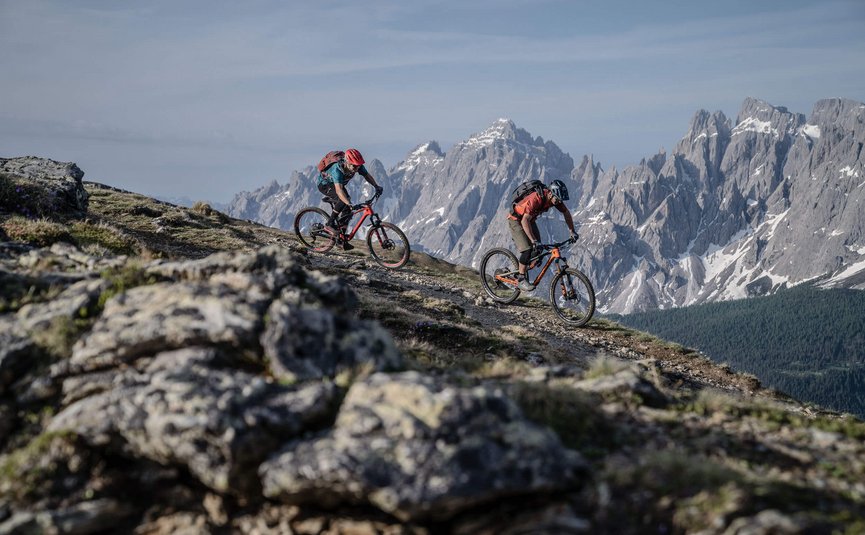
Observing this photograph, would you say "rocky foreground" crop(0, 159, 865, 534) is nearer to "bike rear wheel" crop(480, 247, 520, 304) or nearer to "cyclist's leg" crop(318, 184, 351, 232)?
"bike rear wheel" crop(480, 247, 520, 304)

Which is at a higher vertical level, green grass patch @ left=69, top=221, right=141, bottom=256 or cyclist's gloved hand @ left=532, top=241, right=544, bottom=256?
cyclist's gloved hand @ left=532, top=241, right=544, bottom=256

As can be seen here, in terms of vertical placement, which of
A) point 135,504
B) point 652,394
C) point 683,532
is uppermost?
point 652,394

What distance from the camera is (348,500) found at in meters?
6.52

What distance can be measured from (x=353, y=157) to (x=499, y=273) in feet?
23.6

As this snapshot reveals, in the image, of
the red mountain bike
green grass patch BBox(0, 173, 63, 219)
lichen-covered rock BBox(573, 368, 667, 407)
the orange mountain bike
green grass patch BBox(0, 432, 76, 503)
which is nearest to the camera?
green grass patch BBox(0, 432, 76, 503)

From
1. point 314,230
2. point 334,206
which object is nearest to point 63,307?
point 334,206

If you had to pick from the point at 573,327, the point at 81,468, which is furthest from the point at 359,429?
the point at 573,327

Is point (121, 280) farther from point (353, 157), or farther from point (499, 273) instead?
point (499, 273)

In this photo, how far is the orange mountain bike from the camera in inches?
725

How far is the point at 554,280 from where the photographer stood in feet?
61.5

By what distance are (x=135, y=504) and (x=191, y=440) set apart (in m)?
1.15

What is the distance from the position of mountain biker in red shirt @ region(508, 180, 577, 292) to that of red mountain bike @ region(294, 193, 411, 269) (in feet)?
15.9

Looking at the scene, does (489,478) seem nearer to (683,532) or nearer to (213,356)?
(683,532)

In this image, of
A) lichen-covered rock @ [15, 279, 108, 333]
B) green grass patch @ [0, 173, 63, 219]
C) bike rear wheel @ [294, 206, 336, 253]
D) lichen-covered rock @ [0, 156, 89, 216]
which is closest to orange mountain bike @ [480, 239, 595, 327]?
bike rear wheel @ [294, 206, 336, 253]
